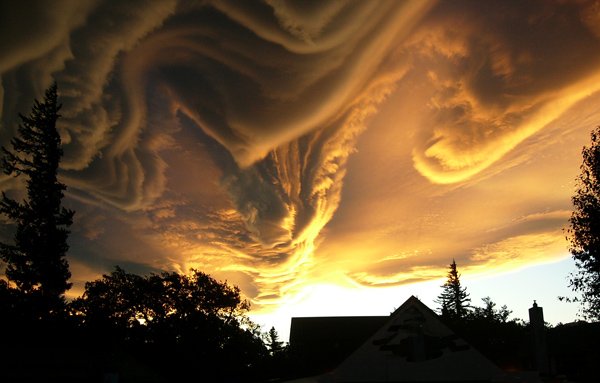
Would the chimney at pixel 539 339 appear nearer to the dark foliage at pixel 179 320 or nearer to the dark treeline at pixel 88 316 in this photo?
the dark treeline at pixel 88 316

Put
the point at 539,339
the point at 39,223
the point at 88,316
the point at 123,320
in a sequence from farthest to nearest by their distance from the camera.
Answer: the point at 123,320, the point at 88,316, the point at 39,223, the point at 539,339

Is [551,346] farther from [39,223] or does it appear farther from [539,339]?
[39,223]

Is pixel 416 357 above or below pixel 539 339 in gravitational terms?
below

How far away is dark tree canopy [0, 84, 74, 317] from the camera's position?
3141 cm

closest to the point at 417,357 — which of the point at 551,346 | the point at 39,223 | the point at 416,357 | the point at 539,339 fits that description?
the point at 416,357

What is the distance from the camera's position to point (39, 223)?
107 ft

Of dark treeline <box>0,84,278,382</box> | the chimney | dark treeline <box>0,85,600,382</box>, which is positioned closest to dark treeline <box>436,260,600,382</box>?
dark treeline <box>0,85,600,382</box>

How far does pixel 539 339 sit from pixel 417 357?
4.90 metres

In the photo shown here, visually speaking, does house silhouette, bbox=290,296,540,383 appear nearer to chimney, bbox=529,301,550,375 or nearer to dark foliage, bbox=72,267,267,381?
chimney, bbox=529,301,550,375

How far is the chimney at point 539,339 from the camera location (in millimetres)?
15314

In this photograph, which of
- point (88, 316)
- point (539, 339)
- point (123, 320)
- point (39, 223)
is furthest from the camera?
point (123, 320)

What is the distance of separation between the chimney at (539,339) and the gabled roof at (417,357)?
2.25 metres

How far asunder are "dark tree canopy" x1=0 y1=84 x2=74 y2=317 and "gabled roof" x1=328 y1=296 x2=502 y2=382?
88.5ft

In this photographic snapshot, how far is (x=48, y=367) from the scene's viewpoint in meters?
18.0
